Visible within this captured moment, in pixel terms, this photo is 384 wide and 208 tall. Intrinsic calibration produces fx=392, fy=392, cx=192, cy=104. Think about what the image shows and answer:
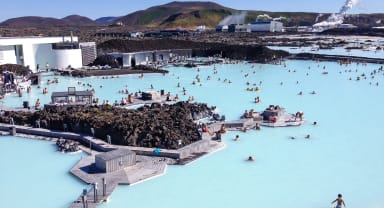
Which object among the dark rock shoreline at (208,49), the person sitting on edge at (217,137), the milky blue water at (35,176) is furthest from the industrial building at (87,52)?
the person sitting on edge at (217,137)

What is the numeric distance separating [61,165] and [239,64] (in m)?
34.9

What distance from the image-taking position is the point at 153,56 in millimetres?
50375

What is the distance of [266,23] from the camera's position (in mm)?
112688

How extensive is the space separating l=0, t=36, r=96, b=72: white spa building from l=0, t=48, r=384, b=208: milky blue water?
11983mm

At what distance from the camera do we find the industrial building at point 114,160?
12869mm

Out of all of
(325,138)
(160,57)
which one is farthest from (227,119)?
(160,57)

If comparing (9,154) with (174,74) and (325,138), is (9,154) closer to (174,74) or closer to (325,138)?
(325,138)

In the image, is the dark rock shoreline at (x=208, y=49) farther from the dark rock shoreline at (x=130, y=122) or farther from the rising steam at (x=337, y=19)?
the rising steam at (x=337, y=19)

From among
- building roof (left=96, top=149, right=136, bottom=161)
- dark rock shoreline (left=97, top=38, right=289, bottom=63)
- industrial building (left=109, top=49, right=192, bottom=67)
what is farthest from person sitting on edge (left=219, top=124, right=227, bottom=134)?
dark rock shoreline (left=97, top=38, right=289, bottom=63)

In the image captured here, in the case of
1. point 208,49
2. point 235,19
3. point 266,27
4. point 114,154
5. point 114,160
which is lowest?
point 114,160

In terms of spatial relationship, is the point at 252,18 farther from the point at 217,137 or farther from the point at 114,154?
the point at 114,154

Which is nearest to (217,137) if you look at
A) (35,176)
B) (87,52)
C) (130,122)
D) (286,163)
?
(286,163)

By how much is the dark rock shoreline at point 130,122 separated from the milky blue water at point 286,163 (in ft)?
5.34

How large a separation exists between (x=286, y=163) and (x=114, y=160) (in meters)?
6.15
